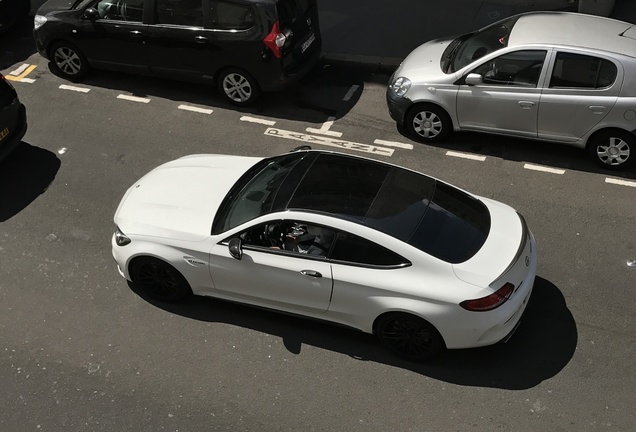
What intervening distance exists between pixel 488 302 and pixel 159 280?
343 cm

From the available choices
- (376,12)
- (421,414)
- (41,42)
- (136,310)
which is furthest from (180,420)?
(376,12)

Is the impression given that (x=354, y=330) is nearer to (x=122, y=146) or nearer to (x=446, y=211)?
(x=446, y=211)

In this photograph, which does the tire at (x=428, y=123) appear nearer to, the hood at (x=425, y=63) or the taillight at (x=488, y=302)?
the hood at (x=425, y=63)

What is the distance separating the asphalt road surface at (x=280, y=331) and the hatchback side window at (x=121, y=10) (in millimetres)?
1882

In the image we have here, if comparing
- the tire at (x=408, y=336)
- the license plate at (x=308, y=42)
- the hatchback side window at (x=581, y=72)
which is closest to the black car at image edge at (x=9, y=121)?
the license plate at (x=308, y=42)

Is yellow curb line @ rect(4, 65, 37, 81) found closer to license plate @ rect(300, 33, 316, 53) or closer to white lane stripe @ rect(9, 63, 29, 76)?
white lane stripe @ rect(9, 63, 29, 76)

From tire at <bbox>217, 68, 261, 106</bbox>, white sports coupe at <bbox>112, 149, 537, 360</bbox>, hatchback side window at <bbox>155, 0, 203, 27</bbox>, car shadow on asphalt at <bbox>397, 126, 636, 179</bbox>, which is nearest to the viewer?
white sports coupe at <bbox>112, 149, 537, 360</bbox>

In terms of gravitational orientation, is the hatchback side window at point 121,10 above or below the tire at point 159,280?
above

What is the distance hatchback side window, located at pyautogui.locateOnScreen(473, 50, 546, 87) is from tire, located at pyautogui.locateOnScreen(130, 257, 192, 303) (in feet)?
15.6

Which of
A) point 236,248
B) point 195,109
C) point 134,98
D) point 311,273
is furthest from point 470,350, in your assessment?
point 134,98

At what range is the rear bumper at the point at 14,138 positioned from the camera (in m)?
10.0

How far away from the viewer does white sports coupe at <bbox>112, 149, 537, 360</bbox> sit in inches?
272

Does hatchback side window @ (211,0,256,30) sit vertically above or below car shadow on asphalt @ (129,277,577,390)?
above

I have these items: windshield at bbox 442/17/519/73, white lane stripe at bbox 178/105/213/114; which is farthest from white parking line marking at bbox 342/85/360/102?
white lane stripe at bbox 178/105/213/114
